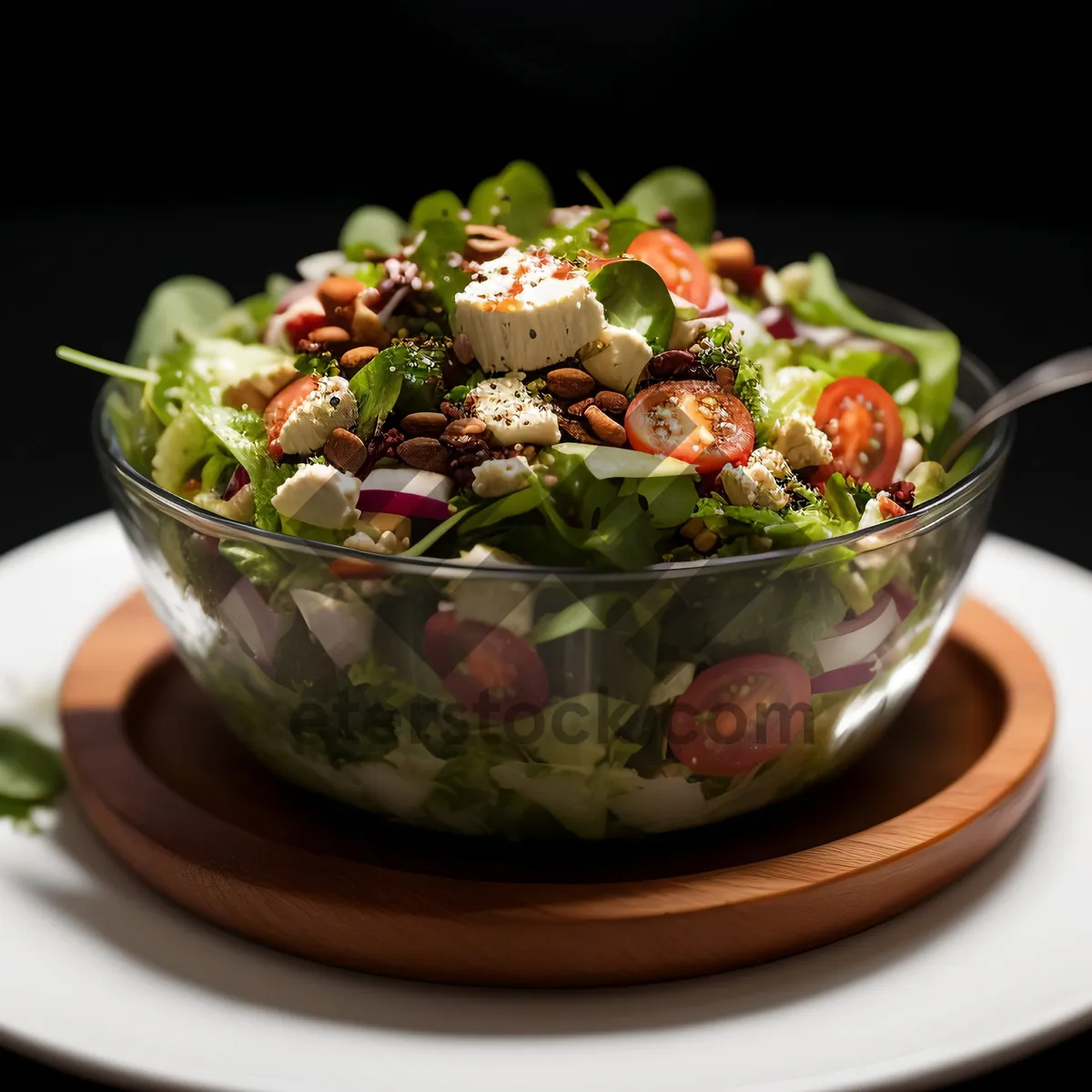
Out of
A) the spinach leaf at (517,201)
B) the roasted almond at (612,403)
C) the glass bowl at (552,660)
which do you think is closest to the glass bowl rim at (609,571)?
the glass bowl at (552,660)

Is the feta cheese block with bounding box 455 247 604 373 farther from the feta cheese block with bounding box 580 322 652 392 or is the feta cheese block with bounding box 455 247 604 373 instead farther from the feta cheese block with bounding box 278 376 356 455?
the feta cheese block with bounding box 278 376 356 455

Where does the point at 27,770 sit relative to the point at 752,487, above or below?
below

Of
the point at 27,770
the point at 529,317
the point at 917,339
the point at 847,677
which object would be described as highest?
the point at 529,317

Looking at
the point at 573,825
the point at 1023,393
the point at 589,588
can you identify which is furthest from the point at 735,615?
the point at 1023,393

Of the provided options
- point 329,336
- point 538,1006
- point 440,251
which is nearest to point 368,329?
point 329,336

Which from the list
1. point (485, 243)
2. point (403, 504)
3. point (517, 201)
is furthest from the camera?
point (517, 201)

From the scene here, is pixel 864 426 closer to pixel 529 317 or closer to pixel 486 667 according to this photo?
pixel 529 317

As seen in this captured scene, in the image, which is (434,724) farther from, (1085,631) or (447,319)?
(1085,631)
